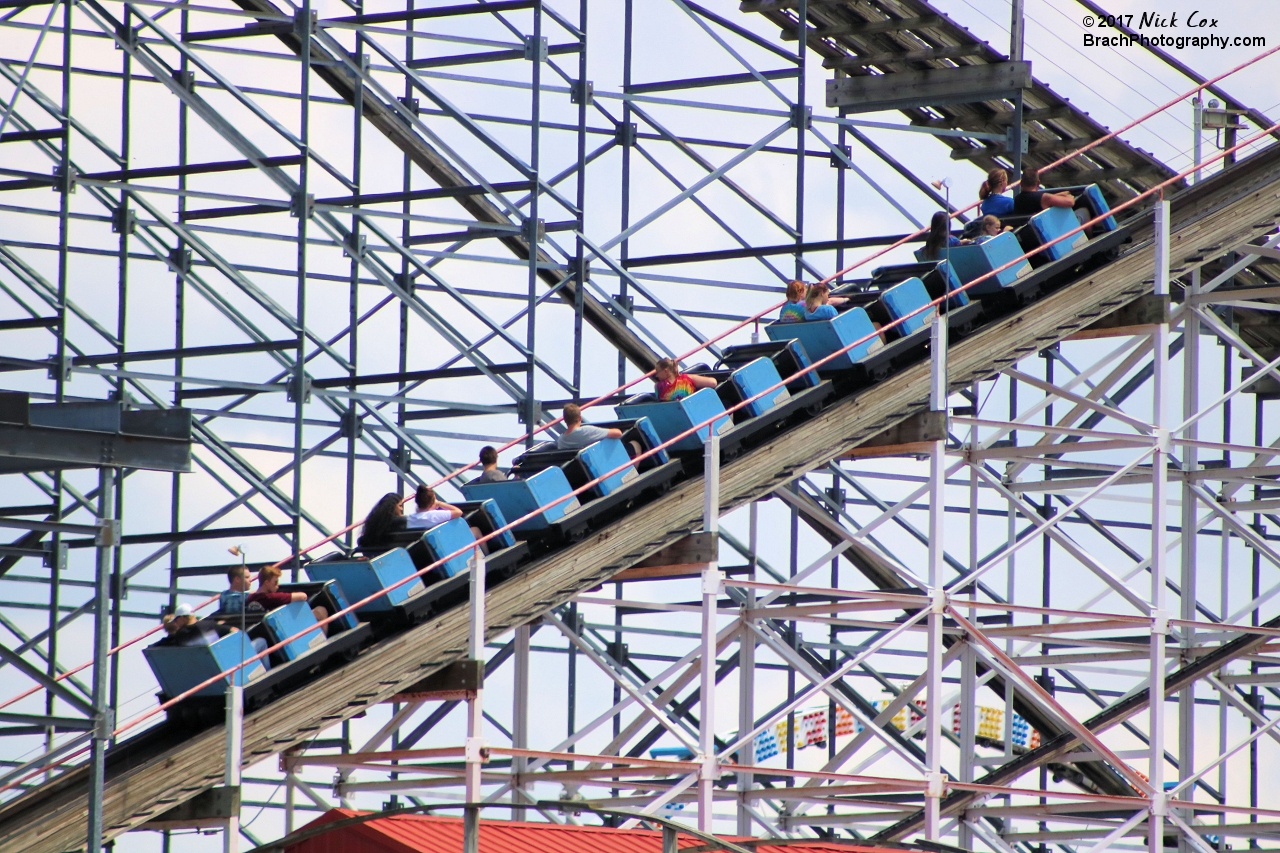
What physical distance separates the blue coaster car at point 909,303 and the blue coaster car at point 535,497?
3.80 meters

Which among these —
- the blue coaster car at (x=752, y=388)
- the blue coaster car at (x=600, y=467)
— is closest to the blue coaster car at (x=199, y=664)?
the blue coaster car at (x=600, y=467)

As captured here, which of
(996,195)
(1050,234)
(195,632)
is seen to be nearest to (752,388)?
(1050,234)

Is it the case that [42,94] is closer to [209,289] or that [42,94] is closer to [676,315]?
[209,289]

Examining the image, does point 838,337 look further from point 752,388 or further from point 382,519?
point 382,519

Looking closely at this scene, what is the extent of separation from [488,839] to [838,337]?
5.91m

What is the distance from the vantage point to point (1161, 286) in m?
21.5

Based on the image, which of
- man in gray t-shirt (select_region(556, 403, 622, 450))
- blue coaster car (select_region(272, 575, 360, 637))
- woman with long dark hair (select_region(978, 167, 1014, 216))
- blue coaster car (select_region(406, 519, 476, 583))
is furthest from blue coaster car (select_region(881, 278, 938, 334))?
blue coaster car (select_region(272, 575, 360, 637))

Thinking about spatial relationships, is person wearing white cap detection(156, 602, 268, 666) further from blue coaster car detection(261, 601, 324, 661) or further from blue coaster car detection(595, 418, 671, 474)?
blue coaster car detection(595, 418, 671, 474)

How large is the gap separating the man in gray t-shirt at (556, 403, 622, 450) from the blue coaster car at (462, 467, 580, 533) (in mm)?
742

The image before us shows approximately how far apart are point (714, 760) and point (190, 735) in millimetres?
4264

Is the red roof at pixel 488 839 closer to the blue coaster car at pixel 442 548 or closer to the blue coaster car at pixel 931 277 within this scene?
the blue coaster car at pixel 442 548

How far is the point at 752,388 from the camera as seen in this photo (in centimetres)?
2003

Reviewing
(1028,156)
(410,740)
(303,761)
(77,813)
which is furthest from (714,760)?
(1028,156)

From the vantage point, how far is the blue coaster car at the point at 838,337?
20453 mm
